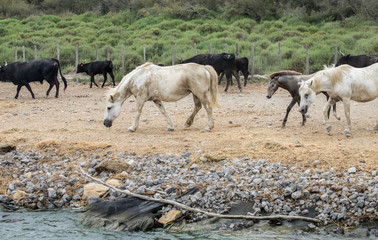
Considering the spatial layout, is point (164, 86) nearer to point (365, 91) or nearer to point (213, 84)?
point (213, 84)

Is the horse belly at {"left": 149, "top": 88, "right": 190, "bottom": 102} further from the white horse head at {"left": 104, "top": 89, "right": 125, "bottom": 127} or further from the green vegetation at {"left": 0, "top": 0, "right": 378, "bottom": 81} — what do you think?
the green vegetation at {"left": 0, "top": 0, "right": 378, "bottom": 81}

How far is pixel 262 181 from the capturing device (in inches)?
324

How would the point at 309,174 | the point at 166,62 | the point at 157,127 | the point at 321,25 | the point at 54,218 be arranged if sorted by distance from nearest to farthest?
the point at 54,218 < the point at 309,174 < the point at 157,127 < the point at 166,62 < the point at 321,25

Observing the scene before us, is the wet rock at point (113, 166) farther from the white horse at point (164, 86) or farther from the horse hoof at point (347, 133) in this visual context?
the horse hoof at point (347, 133)

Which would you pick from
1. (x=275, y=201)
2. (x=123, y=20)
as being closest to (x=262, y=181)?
(x=275, y=201)

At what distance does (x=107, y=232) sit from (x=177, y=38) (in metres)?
28.1

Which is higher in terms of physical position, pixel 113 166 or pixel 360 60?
pixel 360 60

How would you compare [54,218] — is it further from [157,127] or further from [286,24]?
[286,24]

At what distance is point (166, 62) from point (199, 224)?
20387 millimetres

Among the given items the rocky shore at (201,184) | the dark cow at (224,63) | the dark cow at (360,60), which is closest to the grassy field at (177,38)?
the dark cow at (224,63)

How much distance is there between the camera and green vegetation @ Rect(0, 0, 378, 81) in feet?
90.2

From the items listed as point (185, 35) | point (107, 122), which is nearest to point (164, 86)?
point (107, 122)

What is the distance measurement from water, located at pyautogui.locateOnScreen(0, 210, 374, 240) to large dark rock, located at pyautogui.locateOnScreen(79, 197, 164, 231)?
0.47ft

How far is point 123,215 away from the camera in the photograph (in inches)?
301
